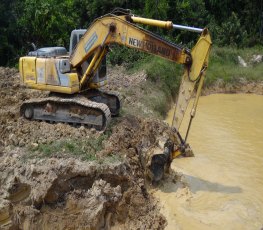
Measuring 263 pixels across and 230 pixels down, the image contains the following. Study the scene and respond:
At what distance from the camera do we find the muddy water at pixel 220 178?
8516 mm

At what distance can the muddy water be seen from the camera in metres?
8.52

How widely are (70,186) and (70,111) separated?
2.84 m

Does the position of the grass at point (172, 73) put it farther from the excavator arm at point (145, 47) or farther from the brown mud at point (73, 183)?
the brown mud at point (73, 183)

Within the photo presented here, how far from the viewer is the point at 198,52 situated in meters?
8.35

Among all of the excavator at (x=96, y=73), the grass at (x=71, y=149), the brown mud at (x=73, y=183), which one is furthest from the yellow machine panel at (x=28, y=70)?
the grass at (x=71, y=149)

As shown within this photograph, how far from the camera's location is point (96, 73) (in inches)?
416

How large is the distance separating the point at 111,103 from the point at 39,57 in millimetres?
2258

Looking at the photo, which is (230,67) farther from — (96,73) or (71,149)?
(71,149)

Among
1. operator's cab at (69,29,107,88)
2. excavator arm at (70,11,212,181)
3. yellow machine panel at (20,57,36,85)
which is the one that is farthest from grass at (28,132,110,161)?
yellow machine panel at (20,57,36,85)

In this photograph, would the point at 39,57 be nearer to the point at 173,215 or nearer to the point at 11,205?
the point at 11,205

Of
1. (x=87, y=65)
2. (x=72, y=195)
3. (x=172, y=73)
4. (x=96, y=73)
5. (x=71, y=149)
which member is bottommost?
(x=172, y=73)

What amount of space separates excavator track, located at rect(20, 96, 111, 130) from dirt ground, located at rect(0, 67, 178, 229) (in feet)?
1.57

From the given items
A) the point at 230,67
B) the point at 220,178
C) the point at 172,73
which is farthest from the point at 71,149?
the point at 230,67

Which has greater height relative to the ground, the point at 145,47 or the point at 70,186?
the point at 145,47
